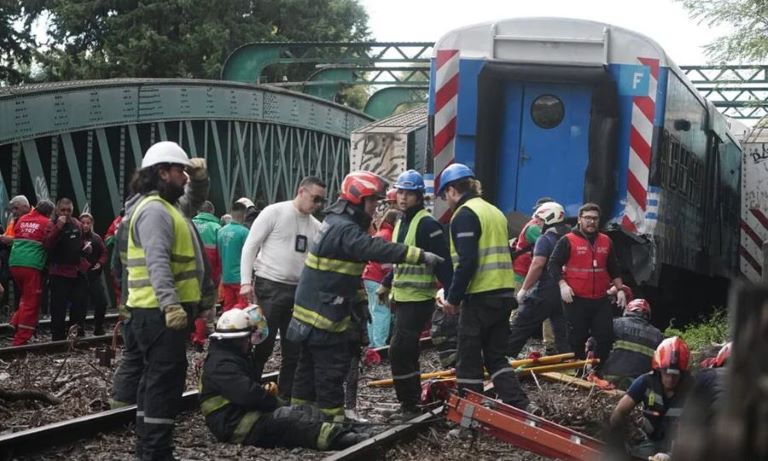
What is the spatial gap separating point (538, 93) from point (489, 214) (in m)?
5.19

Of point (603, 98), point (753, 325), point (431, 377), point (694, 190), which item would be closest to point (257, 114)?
point (694, 190)

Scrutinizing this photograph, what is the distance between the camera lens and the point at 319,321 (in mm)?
7672

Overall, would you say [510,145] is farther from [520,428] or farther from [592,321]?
[520,428]

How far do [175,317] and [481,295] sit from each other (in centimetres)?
261

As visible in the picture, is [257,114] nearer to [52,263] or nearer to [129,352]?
[52,263]

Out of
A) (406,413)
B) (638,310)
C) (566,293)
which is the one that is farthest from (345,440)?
(566,293)

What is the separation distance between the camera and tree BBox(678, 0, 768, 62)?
50.5ft

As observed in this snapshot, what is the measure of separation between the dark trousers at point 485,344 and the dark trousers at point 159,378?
7.80ft

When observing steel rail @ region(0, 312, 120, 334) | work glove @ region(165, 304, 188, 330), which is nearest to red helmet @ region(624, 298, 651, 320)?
work glove @ region(165, 304, 188, 330)

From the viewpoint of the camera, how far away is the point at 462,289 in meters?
8.12

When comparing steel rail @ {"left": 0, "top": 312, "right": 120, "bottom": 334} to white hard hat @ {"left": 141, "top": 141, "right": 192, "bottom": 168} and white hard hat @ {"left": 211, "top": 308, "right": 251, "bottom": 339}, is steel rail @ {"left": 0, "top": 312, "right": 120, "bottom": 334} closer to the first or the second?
white hard hat @ {"left": 211, "top": 308, "right": 251, "bottom": 339}

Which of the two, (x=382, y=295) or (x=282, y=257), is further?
(x=382, y=295)

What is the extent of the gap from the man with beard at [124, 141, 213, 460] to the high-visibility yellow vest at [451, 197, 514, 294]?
86.2 inches

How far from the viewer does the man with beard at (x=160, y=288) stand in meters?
6.34
